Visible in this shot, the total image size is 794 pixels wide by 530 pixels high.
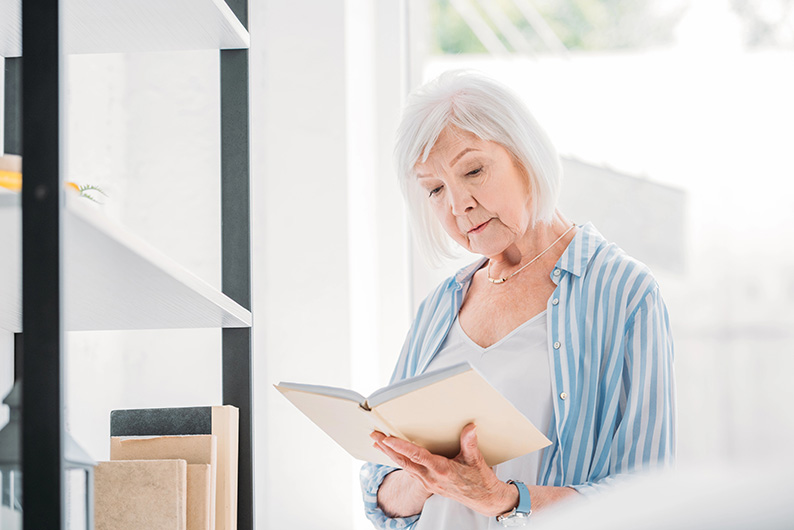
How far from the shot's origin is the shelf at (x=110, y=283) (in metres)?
0.72

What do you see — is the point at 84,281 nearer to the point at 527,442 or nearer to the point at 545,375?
the point at 527,442

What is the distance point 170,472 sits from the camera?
39.8 inches

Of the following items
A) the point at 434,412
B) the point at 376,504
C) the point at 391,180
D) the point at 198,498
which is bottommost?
the point at 376,504

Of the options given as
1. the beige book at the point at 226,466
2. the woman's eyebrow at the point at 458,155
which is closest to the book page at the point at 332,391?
the beige book at the point at 226,466

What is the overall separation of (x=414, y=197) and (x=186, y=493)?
0.80 m

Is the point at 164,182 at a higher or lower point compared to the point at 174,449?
higher

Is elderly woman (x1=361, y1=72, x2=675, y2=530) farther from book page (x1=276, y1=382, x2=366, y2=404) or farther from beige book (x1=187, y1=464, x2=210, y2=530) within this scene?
beige book (x1=187, y1=464, x2=210, y2=530)

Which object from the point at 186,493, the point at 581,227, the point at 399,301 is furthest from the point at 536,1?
the point at 186,493

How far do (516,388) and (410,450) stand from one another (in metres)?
0.33

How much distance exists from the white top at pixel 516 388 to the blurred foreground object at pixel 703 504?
3.89 feet

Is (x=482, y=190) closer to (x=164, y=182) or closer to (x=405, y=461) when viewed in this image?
(x=405, y=461)

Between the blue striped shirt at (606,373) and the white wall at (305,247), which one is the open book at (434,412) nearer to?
the blue striped shirt at (606,373)

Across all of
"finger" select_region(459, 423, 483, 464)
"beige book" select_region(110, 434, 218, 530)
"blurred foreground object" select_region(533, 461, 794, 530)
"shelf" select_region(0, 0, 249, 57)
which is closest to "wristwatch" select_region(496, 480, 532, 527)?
"finger" select_region(459, 423, 483, 464)

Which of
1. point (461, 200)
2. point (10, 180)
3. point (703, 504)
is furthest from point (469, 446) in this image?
point (703, 504)
